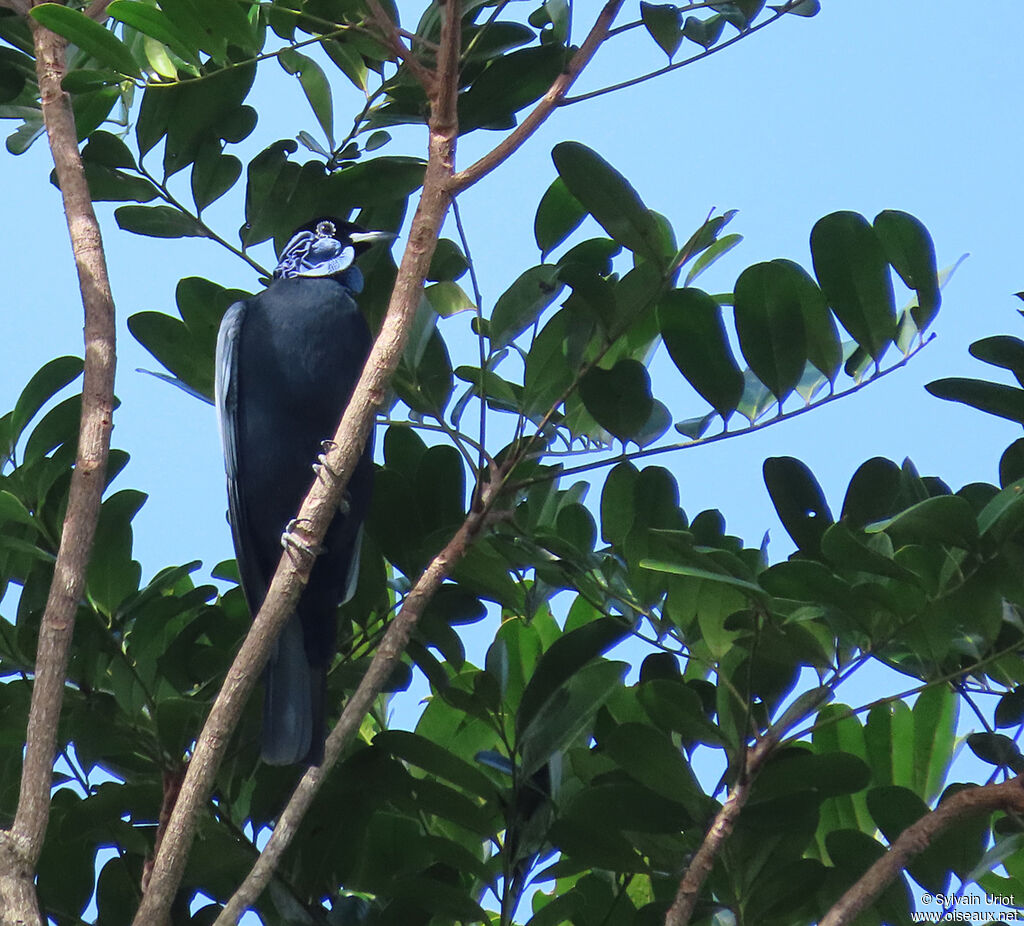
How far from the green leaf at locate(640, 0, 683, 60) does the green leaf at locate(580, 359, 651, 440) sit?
502 millimetres

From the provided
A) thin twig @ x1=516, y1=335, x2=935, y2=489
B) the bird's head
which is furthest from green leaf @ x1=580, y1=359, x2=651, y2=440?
the bird's head

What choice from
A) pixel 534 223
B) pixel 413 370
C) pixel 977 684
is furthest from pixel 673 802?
pixel 534 223

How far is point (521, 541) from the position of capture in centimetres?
195

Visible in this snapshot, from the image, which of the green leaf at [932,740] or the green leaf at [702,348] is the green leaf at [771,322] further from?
the green leaf at [932,740]

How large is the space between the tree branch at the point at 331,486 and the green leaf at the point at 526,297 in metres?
0.26

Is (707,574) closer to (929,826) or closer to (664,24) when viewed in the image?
(929,826)

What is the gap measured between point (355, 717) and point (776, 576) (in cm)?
56

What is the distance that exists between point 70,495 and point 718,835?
0.95 meters

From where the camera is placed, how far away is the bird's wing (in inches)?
94.1

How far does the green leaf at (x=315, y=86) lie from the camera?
236 centimetres

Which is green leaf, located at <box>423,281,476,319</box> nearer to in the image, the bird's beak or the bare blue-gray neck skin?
the bird's beak

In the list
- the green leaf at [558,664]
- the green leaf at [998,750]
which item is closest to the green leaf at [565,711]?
the green leaf at [558,664]

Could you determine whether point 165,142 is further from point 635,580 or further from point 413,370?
point 635,580

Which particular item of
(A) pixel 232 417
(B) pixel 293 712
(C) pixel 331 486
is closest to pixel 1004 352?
(C) pixel 331 486
